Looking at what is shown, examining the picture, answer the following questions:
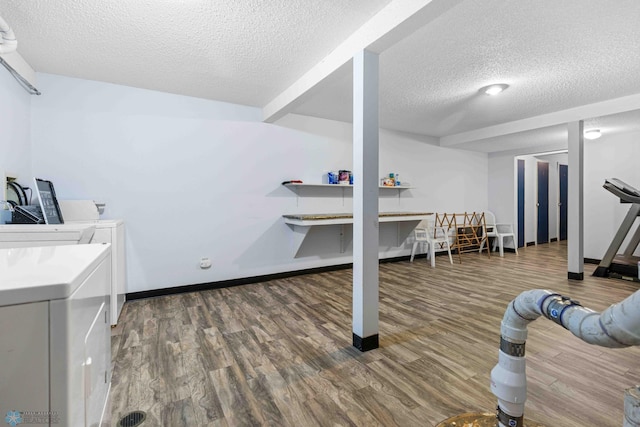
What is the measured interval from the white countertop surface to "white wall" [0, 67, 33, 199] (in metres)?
2.15

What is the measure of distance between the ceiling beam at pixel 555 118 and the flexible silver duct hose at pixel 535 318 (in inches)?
183

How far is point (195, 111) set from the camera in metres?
3.72

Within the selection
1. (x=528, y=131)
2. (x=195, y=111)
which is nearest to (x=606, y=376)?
(x=528, y=131)

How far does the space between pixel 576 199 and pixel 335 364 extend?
171 inches

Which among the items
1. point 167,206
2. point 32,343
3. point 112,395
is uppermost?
point 167,206

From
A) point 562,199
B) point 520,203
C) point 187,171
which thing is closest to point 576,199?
point 520,203

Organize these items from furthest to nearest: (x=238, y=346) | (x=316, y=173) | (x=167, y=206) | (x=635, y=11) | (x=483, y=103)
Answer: (x=316, y=173), (x=483, y=103), (x=167, y=206), (x=238, y=346), (x=635, y=11)

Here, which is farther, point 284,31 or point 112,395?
point 284,31

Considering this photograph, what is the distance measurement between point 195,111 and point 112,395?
3.16 meters

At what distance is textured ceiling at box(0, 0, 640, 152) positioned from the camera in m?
2.06

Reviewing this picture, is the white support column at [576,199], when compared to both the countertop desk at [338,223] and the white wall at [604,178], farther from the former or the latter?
the countertop desk at [338,223]

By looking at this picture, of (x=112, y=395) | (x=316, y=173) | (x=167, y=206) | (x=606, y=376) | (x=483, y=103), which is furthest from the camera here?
(x=316, y=173)

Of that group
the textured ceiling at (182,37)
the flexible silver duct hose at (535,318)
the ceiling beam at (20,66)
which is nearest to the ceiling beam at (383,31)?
the textured ceiling at (182,37)

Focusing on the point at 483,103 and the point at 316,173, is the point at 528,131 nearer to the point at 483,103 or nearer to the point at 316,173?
the point at 483,103
